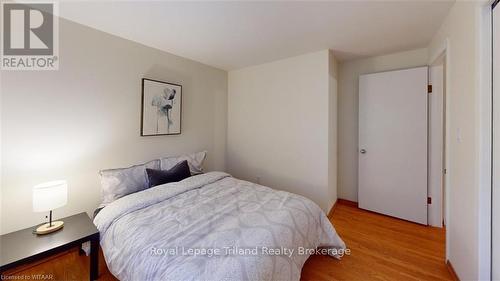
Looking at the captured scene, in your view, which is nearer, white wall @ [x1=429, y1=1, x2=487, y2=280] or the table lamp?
white wall @ [x1=429, y1=1, x2=487, y2=280]

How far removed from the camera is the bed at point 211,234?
3.85ft

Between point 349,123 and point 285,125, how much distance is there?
108 centimetres

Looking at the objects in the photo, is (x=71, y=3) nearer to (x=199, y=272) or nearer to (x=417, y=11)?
(x=199, y=272)

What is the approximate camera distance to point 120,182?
2.07 metres

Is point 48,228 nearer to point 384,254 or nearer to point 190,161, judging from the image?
point 190,161

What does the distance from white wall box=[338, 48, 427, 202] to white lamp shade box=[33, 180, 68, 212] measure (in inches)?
138

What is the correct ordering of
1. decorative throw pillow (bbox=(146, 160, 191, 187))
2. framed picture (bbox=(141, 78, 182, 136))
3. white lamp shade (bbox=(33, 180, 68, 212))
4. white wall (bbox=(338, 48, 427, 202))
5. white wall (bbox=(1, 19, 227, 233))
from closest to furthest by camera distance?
1. white lamp shade (bbox=(33, 180, 68, 212))
2. white wall (bbox=(1, 19, 227, 233))
3. decorative throw pillow (bbox=(146, 160, 191, 187))
4. framed picture (bbox=(141, 78, 182, 136))
5. white wall (bbox=(338, 48, 427, 202))

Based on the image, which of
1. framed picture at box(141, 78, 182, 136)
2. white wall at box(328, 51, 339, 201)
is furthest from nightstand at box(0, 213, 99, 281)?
white wall at box(328, 51, 339, 201)

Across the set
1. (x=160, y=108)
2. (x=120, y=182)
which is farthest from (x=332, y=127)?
(x=120, y=182)

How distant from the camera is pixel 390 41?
2.48 metres

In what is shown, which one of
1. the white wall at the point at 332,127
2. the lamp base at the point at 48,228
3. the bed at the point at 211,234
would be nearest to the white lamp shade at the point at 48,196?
the lamp base at the point at 48,228

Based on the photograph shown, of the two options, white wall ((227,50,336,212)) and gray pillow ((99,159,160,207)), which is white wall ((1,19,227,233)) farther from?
white wall ((227,50,336,212))

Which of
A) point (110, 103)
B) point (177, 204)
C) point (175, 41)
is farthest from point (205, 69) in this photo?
point (177, 204)

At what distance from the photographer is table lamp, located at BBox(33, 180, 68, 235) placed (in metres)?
1.55
